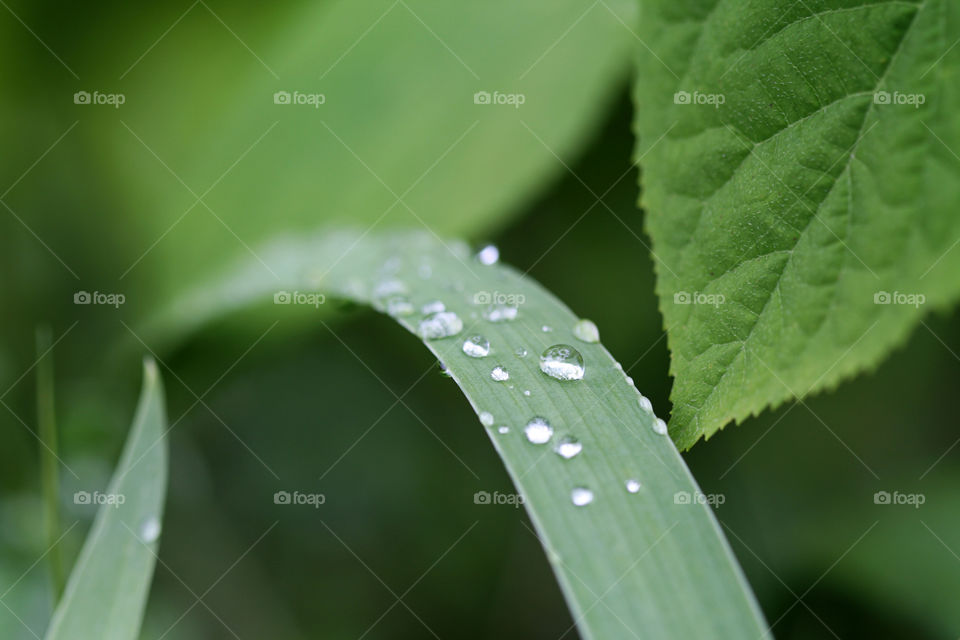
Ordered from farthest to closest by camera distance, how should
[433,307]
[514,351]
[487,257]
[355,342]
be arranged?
[355,342]
[487,257]
[433,307]
[514,351]

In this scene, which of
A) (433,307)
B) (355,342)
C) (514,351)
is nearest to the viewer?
(514,351)

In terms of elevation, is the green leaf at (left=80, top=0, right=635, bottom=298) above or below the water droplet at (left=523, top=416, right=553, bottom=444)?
above

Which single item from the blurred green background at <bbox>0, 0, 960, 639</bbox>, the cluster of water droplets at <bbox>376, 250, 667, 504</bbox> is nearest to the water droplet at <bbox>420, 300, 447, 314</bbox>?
the cluster of water droplets at <bbox>376, 250, 667, 504</bbox>

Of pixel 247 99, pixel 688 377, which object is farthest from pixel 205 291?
pixel 688 377

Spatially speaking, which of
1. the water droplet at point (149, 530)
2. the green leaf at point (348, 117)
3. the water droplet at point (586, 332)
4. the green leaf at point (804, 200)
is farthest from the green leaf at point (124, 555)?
the green leaf at point (348, 117)

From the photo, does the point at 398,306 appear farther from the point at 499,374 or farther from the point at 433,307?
the point at 499,374

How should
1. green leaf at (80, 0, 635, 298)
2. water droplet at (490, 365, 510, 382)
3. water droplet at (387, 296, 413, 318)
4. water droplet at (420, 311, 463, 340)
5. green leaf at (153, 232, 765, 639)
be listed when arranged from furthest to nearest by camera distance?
green leaf at (80, 0, 635, 298)
water droplet at (387, 296, 413, 318)
water droplet at (420, 311, 463, 340)
water droplet at (490, 365, 510, 382)
green leaf at (153, 232, 765, 639)

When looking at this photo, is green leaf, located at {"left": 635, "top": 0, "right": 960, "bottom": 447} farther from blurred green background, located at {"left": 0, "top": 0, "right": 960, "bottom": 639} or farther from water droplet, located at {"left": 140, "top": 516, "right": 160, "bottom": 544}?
blurred green background, located at {"left": 0, "top": 0, "right": 960, "bottom": 639}

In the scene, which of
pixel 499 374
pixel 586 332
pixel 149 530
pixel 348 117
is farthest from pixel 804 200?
pixel 348 117
